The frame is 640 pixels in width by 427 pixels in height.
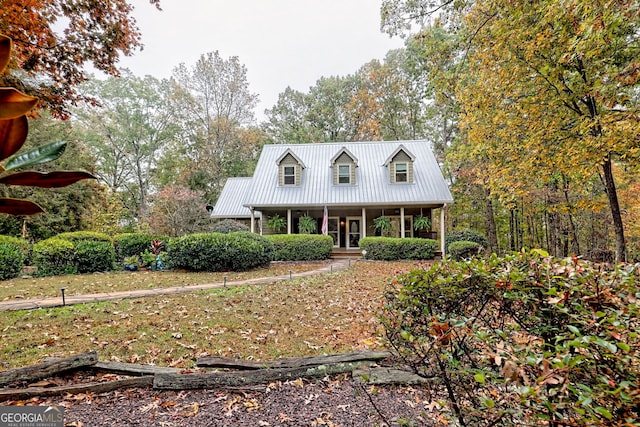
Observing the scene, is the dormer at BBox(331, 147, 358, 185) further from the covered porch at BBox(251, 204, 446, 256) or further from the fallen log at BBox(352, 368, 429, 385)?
the fallen log at BBox(352, 368, 429, 385)

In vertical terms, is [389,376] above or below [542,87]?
below

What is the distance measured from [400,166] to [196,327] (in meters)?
14.4

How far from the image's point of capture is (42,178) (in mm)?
739

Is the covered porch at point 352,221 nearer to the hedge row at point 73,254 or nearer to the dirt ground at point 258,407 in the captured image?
the hedge row at point 73,254

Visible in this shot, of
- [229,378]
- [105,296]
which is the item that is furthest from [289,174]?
[229,378]

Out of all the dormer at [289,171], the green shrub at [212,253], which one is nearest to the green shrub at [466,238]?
the dormer at [289,171]

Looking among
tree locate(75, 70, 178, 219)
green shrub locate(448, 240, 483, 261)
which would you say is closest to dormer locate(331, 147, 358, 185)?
green shrub locate(448, 240, 483, 261)

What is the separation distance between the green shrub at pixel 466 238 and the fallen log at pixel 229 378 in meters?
13.4

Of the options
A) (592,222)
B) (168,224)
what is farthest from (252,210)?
(592,222)

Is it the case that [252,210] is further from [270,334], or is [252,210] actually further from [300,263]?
[270,334]

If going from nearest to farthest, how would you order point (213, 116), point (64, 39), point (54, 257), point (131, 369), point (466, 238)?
point (131, 369), point (64, 39), point (54, 257), point (466, 238), point (213, 116)

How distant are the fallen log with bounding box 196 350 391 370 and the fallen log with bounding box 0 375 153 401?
571mm

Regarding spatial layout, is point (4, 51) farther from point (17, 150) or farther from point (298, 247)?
point (298, 247)

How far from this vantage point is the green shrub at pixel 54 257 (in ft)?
30.1
